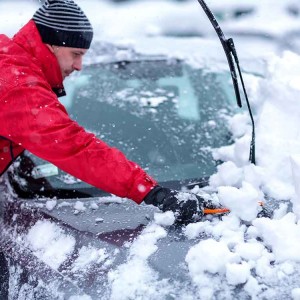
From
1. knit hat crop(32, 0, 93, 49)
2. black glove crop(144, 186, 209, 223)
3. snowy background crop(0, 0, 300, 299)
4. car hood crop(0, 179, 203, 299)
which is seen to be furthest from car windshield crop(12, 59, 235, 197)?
knit hat crop(32, 0, 93, 49)

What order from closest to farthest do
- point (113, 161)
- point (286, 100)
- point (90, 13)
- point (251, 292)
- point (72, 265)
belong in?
point (251, 292)
point (72, 265)
point (113, 161)
point (286, 100)
point (90, 13)

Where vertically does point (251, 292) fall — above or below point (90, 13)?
above

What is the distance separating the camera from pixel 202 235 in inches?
71.3

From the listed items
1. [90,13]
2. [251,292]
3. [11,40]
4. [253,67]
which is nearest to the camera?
[251,292]

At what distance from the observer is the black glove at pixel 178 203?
1.85 meters

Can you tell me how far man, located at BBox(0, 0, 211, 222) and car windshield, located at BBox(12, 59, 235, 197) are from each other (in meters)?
0.40

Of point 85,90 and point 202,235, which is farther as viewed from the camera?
point 85,90

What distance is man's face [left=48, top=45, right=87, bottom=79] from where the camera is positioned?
2.07 m

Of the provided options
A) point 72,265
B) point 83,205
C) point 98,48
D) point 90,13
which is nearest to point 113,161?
point 83,205

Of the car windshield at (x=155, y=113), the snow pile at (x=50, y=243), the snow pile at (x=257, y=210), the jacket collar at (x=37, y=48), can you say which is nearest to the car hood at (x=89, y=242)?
the snow pile at (x=50, y=243)

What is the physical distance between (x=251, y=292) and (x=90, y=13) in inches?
349

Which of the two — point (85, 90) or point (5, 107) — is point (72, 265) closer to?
point (5, 107)

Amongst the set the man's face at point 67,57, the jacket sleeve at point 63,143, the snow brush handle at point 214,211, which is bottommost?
the snow brush handle at point 214,211

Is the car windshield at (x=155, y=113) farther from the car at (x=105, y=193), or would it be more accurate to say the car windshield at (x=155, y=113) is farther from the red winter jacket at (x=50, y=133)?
the red winter jacket at (x=50, y=133)
